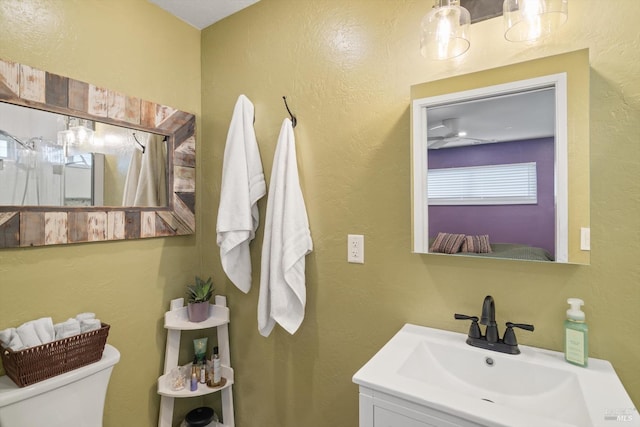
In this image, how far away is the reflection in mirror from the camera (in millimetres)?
1207

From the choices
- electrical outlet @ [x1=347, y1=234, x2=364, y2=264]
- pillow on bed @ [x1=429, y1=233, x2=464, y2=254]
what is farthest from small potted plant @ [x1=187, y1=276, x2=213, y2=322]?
pillow on bed @ [x1=429, y1=233, x2=464, y2=254]

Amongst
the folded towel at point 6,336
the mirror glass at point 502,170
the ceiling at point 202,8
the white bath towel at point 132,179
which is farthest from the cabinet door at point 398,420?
the ceiling at point 202,8

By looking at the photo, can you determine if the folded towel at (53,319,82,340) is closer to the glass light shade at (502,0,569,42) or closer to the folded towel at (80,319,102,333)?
the folded towel at (80,319,102,333)

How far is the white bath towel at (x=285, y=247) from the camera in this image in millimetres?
1430

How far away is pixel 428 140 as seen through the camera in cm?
122

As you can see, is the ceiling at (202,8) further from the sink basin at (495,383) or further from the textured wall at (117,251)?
the sink basin at (495,383)

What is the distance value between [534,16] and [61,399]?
6.85ft

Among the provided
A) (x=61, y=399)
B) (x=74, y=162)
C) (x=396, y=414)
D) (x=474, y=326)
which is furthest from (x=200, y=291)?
(x=474, y=326)

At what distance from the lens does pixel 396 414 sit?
0.86 metres

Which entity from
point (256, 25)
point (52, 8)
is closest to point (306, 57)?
point (256, 25)

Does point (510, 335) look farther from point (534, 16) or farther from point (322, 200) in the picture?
point (534, 16)

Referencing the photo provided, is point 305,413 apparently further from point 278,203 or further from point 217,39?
point 217,39

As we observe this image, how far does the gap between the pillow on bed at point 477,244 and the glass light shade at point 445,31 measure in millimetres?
674

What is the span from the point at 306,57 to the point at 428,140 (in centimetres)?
78
